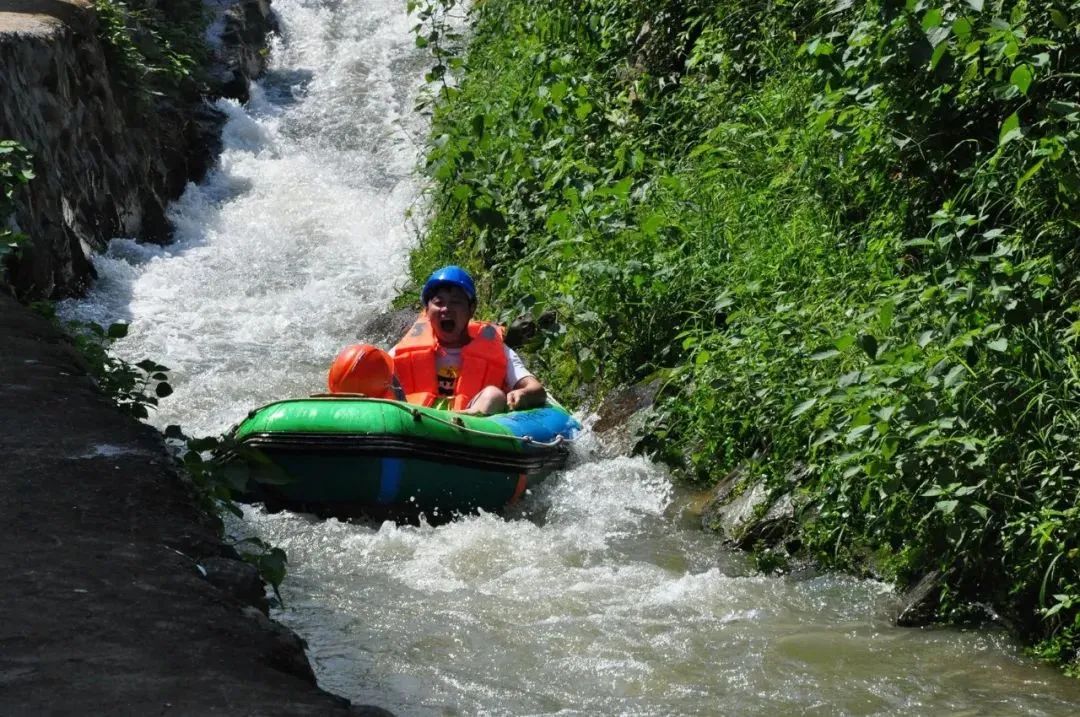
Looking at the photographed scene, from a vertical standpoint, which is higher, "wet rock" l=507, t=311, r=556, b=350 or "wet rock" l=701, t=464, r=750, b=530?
"wet rock" l=507, t=311, r=556, b=350

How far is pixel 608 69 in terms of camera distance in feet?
36.1

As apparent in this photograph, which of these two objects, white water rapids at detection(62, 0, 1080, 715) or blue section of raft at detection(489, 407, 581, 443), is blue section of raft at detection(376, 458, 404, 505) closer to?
white water rapids at detection(62, 0, 1080, 715)

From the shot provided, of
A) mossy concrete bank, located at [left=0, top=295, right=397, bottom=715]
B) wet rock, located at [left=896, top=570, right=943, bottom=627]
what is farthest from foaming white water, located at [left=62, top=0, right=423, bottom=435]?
wet rock, located at [left=896, top=570, right=943, bottom=627]

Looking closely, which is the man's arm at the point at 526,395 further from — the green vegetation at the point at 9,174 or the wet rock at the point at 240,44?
the wet rock at the point at 240,44

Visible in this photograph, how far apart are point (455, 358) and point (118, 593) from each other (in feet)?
15.8

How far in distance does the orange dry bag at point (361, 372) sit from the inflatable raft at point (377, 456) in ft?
1.36

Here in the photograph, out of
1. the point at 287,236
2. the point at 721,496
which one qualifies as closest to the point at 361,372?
the point at 721,496

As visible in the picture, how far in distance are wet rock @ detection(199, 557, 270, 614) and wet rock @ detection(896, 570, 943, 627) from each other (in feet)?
8.78

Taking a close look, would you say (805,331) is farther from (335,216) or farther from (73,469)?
(335,216)

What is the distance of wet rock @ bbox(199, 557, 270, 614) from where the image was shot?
11.3 feet

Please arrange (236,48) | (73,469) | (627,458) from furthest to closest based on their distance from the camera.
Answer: (236,48) → (627,458) → (73,469)

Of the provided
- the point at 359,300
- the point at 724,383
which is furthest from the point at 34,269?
the point at 724,383

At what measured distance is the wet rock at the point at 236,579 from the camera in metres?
3.44

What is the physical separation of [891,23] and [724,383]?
179 centimetres
